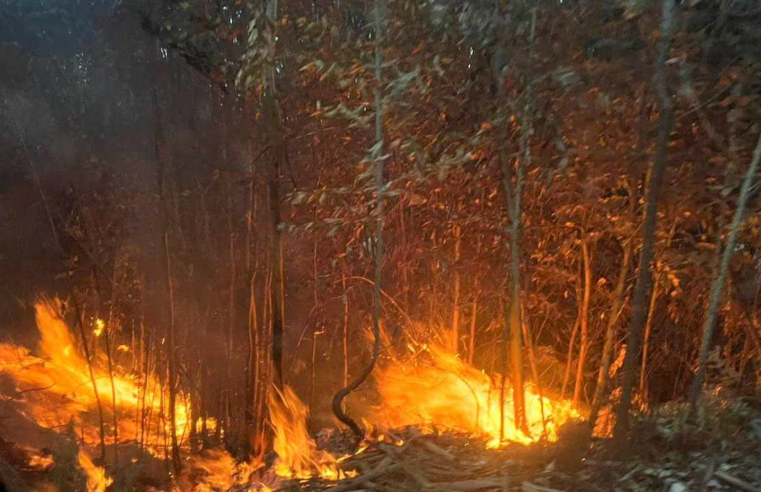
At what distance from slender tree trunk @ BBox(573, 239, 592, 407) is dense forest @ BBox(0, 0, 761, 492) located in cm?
6

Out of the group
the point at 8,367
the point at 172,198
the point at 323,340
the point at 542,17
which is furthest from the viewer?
the point at 8,367

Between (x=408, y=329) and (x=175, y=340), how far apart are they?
12.5ft

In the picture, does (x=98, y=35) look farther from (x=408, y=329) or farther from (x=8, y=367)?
(x=8, y=367)

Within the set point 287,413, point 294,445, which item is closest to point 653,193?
point 294,445

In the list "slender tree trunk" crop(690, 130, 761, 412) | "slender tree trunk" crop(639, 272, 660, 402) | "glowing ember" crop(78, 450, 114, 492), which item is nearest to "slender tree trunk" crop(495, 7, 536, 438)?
"slender tree trunk" crop(639, 272, 660, 402)

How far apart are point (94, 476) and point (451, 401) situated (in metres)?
5.14

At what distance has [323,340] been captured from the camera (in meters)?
9.91

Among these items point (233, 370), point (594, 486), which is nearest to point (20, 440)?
point (233, 370)

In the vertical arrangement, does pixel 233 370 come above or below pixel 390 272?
below

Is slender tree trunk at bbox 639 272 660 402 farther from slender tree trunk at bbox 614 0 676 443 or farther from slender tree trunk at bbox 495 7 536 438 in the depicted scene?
slender tree trunk at bbox 614 0 676 443

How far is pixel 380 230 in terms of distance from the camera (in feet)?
18.7

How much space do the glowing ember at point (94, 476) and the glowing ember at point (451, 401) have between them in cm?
397

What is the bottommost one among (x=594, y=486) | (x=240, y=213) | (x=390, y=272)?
(x=594, y=486)

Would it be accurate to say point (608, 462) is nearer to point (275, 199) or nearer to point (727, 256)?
point (727, 256)
